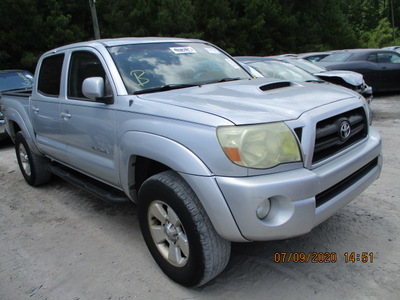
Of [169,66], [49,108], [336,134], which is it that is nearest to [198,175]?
[336,134]

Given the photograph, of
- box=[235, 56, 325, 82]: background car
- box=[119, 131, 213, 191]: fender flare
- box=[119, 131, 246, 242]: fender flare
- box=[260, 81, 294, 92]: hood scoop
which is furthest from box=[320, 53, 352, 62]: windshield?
box=[119, 131, 246, 242]: fender flare

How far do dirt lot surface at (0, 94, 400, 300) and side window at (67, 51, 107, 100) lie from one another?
4.39ft

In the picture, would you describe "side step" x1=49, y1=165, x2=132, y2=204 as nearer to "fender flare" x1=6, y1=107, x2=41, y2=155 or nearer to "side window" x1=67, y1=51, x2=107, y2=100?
"fender flare" x1=6, y1=107, x2=41, y2=155

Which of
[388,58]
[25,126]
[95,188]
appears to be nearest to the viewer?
[95,188]

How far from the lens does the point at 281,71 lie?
6855 mm

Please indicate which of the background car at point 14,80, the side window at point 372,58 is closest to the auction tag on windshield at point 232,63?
the background car at point 14,80

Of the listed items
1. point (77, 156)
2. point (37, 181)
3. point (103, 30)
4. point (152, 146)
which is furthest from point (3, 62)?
point (152, 146)

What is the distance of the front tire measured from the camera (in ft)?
7.64

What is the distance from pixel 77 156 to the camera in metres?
3.61

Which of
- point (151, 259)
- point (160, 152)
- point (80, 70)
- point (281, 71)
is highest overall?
point (80, 70)

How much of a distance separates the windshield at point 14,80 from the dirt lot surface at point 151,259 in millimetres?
5054

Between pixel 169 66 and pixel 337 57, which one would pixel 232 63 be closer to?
pixel 169 66

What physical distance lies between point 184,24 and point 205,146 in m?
17.9
